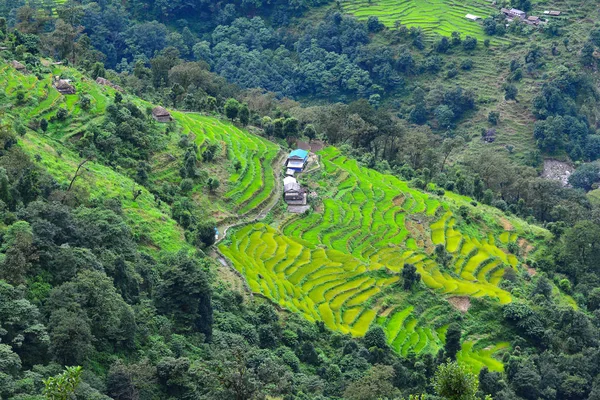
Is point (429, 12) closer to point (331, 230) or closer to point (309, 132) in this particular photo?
point (309, 132)

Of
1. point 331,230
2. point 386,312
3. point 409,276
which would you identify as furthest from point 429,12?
point 386,312

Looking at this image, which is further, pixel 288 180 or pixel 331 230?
pixel 288 180

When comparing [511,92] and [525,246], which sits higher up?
[525,246]

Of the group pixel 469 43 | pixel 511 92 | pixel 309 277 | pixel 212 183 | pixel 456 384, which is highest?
pixel 456 384

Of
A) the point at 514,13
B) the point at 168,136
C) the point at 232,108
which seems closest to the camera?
the point at 168,136

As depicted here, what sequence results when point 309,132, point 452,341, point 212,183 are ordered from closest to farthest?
point 452,341, point 212,183, point 309,132

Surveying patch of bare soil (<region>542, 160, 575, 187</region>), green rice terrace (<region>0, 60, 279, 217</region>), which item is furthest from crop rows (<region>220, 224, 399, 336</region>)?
patch of bare soil (<region>542, 160, 575, 187</region>)

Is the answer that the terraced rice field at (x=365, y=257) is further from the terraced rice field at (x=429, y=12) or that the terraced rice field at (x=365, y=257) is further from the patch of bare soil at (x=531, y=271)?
the terraced rice field at (x=429, y=12)

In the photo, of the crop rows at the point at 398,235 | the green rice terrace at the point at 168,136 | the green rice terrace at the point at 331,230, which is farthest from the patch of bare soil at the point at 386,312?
the green rice terrace at the point at 168,136
